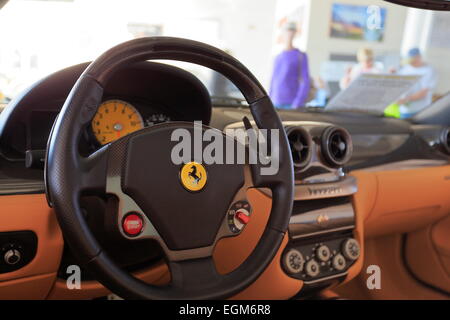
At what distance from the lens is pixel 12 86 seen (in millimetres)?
1304

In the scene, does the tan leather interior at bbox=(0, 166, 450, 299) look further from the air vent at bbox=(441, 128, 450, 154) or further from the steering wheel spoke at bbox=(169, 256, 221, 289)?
the steering wheel spoke at bbox=(169, 256, 221, 289)

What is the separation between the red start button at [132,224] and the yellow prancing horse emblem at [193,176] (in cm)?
10

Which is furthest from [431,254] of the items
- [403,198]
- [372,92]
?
[372,92]

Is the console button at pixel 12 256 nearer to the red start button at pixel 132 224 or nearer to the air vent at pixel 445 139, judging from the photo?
the red start button at pixel 132 224

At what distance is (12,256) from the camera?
0.89 m

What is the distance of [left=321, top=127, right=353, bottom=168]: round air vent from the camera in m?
1.27

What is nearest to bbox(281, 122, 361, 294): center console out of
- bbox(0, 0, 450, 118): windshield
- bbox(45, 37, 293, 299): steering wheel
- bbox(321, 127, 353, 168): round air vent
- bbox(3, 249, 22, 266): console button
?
bbox(321, 127, 353, 168): round air vent

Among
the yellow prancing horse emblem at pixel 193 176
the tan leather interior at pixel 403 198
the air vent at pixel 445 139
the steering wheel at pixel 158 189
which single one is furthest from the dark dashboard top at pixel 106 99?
the air vent at pixel 445 139

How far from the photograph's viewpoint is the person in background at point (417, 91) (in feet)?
7.40
